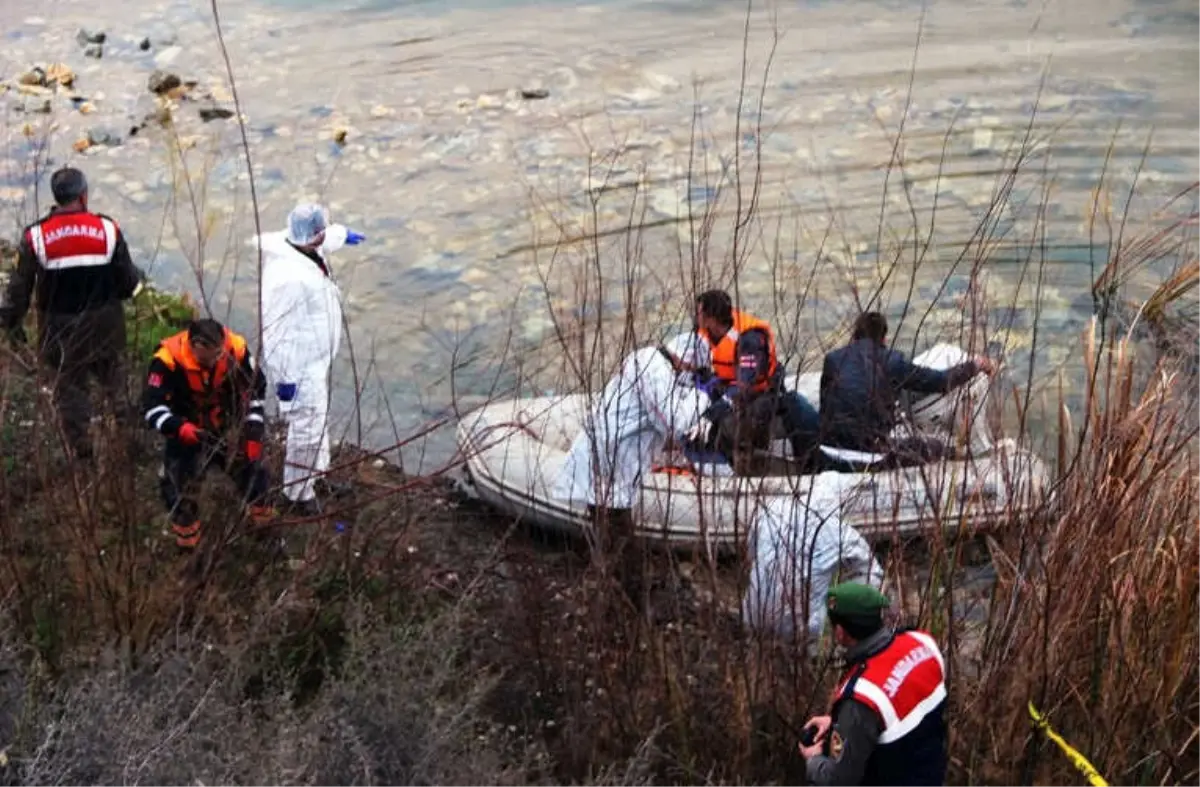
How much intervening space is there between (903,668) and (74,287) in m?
4.76

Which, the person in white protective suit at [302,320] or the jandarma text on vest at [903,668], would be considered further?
the person in white protective suit at [302,320]

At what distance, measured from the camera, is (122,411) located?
303 inches

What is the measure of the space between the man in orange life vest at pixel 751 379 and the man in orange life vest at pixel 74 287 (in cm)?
277

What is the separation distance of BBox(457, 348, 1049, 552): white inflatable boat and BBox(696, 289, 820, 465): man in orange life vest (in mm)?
155

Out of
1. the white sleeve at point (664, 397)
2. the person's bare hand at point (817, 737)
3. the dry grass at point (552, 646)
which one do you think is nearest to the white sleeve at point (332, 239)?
the dry grass at point (552, 646)

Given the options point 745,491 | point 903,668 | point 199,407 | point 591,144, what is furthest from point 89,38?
point 903,668

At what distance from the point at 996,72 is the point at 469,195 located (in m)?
5.57

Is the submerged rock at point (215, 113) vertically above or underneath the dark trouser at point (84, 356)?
underneath

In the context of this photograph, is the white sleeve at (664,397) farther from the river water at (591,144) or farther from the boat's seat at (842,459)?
the river water at (591,144)

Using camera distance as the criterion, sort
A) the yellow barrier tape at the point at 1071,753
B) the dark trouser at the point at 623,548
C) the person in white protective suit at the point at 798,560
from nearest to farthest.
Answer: the yellow barrier tape at the point at 1071,753 < the person in white protective suit at the point at 798,560 < the dark trouser at the point at 623,548

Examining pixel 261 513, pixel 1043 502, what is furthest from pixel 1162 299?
pixel 261 513

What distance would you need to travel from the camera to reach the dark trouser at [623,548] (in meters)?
6.18

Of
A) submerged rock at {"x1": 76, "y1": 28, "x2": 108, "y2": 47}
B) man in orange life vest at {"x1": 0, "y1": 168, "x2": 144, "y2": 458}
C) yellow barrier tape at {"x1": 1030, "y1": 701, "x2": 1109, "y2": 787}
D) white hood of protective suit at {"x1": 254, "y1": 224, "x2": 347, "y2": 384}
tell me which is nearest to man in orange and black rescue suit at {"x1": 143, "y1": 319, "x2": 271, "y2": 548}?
man in orange life vest at {"x1": 0, "y1": 168, "x2": 144, "y2": 458}

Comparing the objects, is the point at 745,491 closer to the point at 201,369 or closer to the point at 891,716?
the point at 891,716
